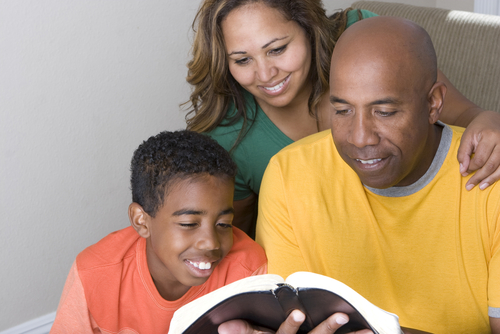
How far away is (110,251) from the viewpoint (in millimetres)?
1402

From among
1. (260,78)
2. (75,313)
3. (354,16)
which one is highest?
(354,16)

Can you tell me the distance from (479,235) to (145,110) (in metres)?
1.38

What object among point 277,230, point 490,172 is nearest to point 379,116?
point 490,172

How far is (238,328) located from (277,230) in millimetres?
372

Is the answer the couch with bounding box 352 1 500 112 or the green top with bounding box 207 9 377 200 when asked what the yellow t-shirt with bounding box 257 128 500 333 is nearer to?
the green top with bounding box 207 9 377 200

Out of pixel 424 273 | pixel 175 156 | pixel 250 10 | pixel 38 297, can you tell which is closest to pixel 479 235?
pixel 424 273

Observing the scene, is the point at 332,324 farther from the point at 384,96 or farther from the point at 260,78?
the point at 260,78

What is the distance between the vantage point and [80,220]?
196 centimetres

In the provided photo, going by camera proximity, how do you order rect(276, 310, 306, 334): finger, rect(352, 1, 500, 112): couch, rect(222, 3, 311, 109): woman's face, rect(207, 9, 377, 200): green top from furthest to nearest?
1. rect(352, 1, 500, 112): couch
2. rect(207, 9, 377, 200): green top
3. rect(222, 3, 311, 109): woman's face
4. rect(276, 310, 306, 334): finger

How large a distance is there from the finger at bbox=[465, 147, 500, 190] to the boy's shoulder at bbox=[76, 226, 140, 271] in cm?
94

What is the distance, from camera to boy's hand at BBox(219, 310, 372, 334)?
842 mm

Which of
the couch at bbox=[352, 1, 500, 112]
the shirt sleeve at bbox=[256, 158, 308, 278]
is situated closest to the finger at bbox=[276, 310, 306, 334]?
the shirt sleeve at bbox=[256, 158, 308, 278]

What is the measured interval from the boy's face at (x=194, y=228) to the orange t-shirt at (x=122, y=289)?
9 centimetres

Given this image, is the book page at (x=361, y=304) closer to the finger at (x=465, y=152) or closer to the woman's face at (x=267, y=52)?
the finger at (x=465, y=152)
